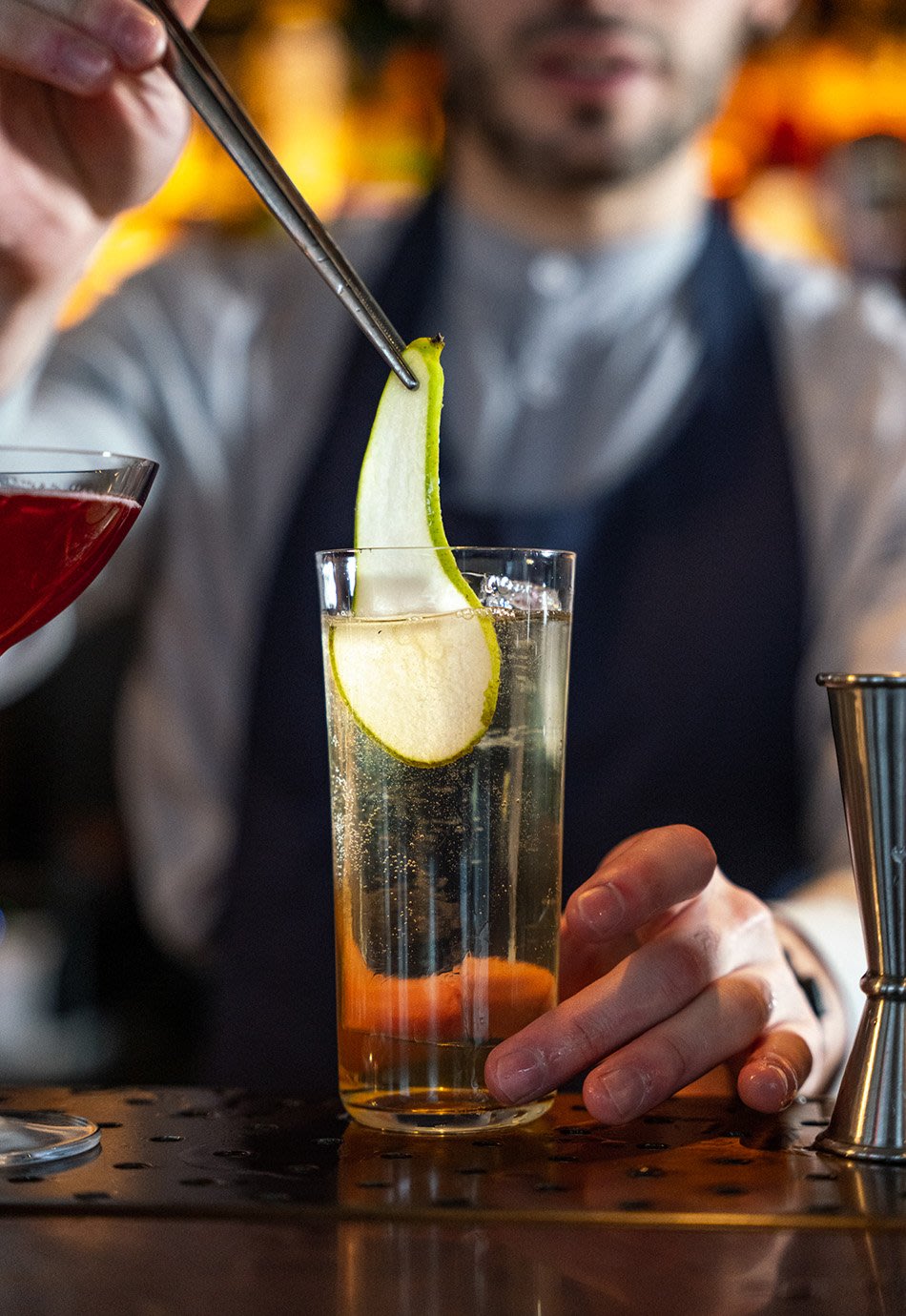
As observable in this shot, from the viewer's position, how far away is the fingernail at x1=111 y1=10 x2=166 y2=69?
101 cm

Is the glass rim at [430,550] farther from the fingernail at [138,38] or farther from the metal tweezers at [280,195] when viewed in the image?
the fingernail at [138,38]

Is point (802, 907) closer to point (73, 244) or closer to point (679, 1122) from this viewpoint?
point (679, 1122)

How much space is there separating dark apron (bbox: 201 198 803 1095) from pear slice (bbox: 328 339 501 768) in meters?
1.15

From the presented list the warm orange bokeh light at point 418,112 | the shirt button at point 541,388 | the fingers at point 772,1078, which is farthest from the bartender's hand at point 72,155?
the warm orange bokeh light at point 418,112

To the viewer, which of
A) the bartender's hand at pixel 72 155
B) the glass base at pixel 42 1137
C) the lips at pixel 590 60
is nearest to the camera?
the glass base at pixel 42 1137

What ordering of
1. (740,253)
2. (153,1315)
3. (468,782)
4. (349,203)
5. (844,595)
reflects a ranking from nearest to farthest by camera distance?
(153,1315) < (468,782) < (844,595) < (740,253) < (349,203)

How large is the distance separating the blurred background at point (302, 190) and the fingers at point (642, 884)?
2.26 m

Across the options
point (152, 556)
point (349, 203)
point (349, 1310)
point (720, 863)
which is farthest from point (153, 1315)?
point (349, 203)

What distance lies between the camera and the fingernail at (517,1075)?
0.77 metres

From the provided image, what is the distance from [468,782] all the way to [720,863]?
1239 mm

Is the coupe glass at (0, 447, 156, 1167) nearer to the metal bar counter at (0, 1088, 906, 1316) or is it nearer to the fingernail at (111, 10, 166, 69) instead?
the metal bar counter at (0, 1088, 906, 1316)

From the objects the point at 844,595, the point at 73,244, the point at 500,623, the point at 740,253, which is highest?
the point at 740,253

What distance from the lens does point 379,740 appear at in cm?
79

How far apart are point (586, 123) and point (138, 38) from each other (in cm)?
117
